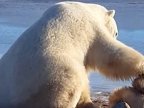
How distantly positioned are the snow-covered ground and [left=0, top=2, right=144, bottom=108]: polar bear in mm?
1221

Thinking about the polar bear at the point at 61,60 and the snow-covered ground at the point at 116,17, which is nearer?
the polar bear at the point at 61,60

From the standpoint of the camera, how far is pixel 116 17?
1792 cm

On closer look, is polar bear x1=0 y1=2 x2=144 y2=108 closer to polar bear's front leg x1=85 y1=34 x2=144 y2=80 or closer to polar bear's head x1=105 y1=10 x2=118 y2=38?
polar bear's front leg x1=85 y1=34 x2=144 y2=80

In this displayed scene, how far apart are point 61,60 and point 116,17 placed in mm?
12468

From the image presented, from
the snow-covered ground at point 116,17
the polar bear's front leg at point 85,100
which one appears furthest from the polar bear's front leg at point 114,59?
the snow-covered ground at point 116,17

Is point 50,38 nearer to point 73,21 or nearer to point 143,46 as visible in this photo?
point 73,21

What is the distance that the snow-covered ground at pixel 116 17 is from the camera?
887 centimetres

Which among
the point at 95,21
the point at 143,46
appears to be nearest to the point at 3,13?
the point at 143,46

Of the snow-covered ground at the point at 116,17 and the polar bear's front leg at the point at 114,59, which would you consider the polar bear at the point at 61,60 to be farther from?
the snow-covered ground at the point at 116,17

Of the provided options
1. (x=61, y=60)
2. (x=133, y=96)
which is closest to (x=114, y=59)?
(x=133, y=96)

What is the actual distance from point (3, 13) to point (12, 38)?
7501 millimetres

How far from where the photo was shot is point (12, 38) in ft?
41.3

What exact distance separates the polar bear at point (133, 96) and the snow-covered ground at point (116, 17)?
1.16 meters

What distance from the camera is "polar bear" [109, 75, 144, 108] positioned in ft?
18.6
